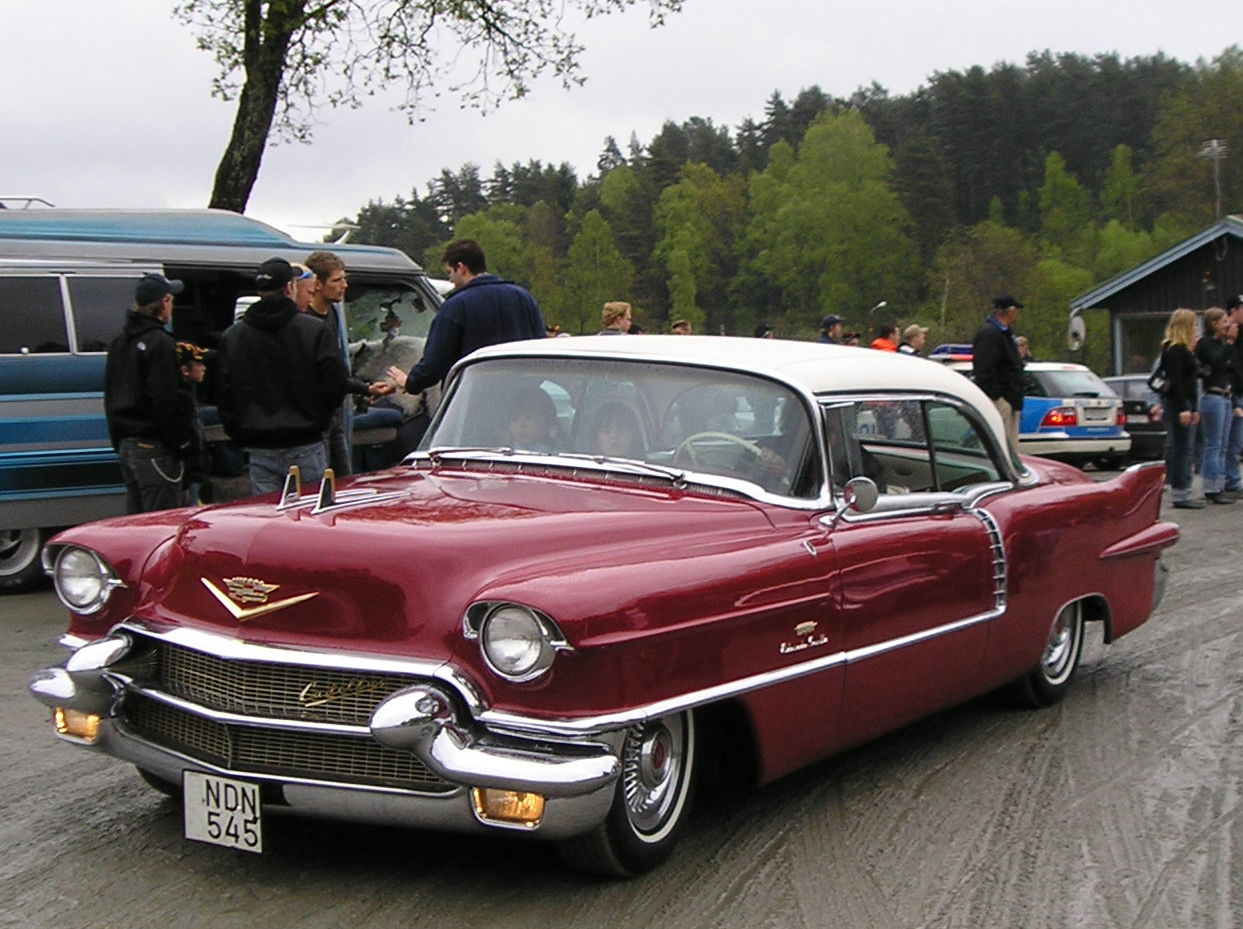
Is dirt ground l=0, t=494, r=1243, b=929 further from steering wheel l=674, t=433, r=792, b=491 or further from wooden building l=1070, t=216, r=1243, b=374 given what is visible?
wooden building l=1070, t=216, r=1243, b=374

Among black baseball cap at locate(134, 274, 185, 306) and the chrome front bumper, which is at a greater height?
black baseball cap at locate(134, 274, 185, 306)

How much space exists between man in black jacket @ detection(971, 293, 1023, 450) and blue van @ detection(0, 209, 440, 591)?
252 inches

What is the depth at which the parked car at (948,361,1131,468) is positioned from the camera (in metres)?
20.7

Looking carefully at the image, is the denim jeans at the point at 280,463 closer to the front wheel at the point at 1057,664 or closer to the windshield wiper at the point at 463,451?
the windshield wiper at the point at 463,451

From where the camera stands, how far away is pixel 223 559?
13.6 ft

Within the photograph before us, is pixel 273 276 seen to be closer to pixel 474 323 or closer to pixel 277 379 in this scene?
pixel 277 379

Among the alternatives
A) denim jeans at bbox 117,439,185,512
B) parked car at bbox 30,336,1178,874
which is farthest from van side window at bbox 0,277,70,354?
parked car at bbox 30,336,1178,874

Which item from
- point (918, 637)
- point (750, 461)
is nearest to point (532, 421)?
point (750, 461)

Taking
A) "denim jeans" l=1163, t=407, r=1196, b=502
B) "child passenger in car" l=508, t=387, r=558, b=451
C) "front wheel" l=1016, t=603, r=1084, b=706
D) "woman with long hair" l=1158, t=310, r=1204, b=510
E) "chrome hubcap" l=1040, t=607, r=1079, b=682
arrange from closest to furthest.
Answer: "child passenger in car" l=508, t=387, r=558, b=451, "front wheel" l=1016, t=603, r=1084, b=706, "chrome hubcap" l=1040, t=607, r=1079, b=682, "woman with long hair" l=1158, t=310, r=1204, b=510, "denim jeans" l=1163, t=407, r=1196, b=502

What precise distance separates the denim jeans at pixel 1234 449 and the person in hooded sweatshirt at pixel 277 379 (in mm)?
10291

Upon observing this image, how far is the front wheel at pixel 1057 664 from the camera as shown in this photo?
20.4 ft

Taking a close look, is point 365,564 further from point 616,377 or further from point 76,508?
point 76,508

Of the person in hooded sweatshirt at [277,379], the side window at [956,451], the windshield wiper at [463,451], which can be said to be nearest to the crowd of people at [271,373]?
the person in hooded sweatshirt at [277,379]

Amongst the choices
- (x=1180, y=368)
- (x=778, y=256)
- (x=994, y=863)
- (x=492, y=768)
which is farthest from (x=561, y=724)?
(x=778, y=256)
